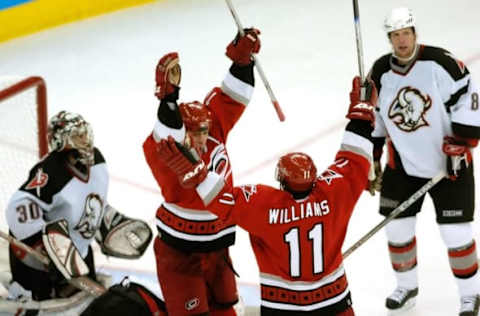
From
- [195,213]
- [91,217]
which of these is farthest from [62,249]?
[195,213]

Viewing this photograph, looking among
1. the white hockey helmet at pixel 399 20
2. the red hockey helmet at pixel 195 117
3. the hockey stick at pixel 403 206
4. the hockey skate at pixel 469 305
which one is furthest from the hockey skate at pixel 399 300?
the red hockey helmet at pixel 195 117

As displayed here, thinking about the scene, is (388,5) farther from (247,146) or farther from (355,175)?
(355,175)

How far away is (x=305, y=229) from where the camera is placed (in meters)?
3.08

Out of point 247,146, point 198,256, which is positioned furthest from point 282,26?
point 198,256

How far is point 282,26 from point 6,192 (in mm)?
3978

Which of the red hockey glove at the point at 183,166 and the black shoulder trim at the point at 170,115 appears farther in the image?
the black shoulder trim at the point at 170,115

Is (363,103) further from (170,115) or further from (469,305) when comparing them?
(469,305)

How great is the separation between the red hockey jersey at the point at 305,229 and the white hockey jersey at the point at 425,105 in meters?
0.61

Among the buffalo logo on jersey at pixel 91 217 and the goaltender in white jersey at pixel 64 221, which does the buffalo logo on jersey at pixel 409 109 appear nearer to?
the goaltender in white jersey at pixel 64 221

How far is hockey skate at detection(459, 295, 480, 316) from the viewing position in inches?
157

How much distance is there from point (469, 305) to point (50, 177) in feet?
5.34

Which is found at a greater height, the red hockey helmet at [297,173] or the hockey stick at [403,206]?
the red hockey helmet at [297,173]

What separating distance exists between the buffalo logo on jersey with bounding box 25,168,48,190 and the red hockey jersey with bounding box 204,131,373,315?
676 mm

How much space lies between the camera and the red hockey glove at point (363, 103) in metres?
3.30
